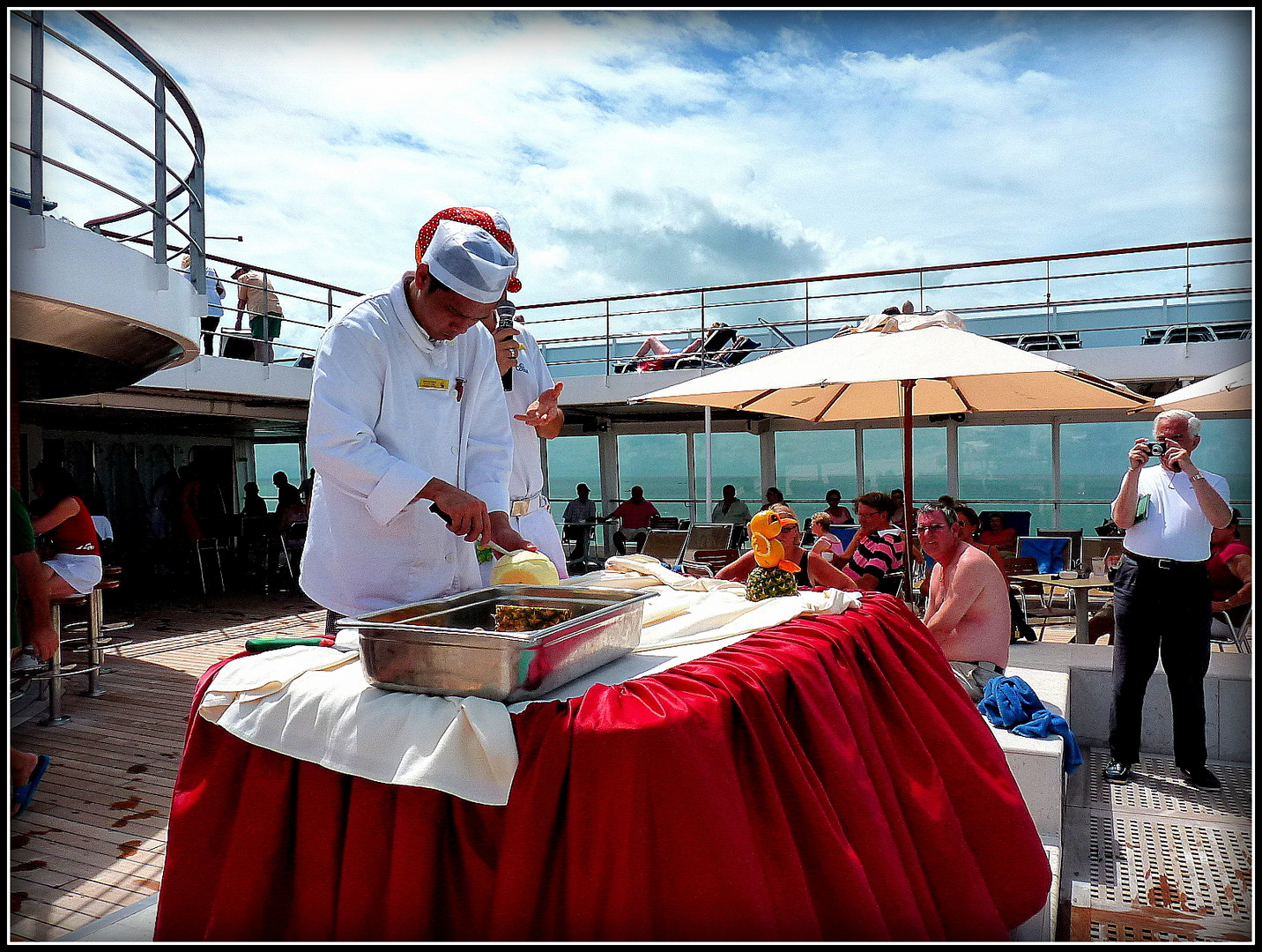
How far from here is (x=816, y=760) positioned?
161 cm

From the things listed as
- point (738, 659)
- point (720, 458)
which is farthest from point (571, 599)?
point (720, 458)

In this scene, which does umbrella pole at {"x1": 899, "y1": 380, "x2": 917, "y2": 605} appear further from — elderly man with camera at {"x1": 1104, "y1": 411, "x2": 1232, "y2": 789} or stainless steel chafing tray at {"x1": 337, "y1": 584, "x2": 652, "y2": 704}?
stainless steel chafing tray at {"x1": 337, "y1": 584, "x2": 652, "y2": 704}

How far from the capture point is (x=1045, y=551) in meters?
8.56

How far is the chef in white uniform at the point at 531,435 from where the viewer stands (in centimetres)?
265

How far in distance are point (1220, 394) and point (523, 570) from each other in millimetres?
2865

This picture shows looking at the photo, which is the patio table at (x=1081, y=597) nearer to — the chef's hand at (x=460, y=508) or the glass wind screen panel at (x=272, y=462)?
the chef's hand at (x=460, y=508)

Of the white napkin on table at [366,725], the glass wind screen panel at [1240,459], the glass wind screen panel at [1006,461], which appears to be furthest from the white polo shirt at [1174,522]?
the glass wind screen panel at [1006,461]

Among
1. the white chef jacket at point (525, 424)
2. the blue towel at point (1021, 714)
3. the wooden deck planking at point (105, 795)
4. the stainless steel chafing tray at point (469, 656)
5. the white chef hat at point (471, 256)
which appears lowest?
Result: the wooden deck planking at point (105, 795)

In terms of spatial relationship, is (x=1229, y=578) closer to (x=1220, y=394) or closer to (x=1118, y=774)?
(x=1118, y=774)

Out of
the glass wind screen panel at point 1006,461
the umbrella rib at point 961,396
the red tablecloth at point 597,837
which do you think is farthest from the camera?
the glass wind screen panel at point 1006,461

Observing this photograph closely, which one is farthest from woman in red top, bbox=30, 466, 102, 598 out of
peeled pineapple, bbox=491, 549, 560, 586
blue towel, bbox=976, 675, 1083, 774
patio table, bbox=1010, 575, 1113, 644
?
patio table, bbox=1010, 575, 1113, 644

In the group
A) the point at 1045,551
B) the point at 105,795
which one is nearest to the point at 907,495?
the point at 105,795

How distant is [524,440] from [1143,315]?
1085 cm

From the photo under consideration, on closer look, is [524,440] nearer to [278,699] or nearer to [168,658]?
[278,699]
